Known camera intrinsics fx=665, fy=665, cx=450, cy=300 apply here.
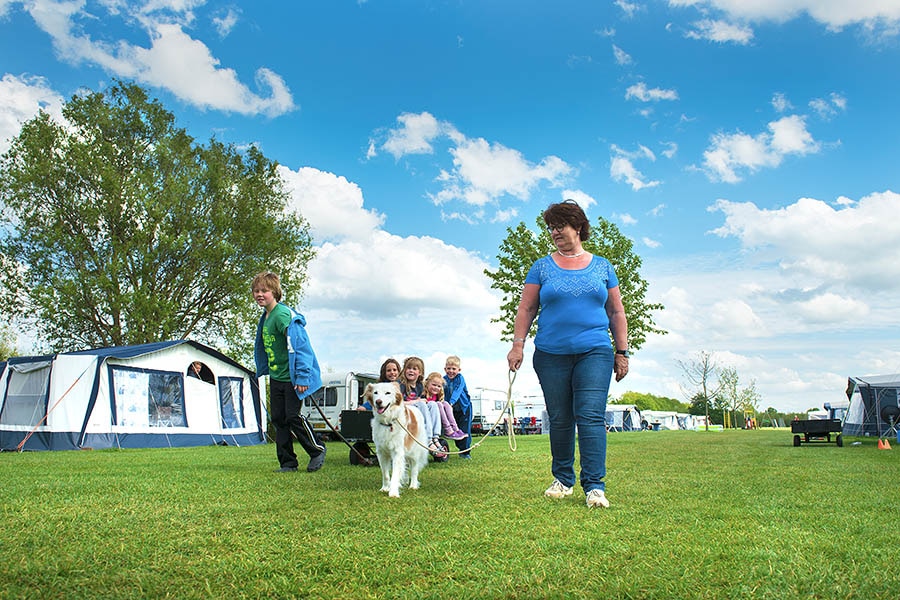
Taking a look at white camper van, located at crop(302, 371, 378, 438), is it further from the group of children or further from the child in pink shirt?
the child in pink shirt

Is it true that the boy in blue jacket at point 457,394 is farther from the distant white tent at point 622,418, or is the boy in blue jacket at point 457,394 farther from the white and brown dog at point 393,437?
the distant white tent at point 622,418

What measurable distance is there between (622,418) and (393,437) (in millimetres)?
52914

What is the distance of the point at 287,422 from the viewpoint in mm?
7066

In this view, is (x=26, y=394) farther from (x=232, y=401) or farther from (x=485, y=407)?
(x=485, y=407)

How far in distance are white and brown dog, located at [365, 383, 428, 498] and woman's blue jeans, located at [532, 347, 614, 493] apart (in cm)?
135

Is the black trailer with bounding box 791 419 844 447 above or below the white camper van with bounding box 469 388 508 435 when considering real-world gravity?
above

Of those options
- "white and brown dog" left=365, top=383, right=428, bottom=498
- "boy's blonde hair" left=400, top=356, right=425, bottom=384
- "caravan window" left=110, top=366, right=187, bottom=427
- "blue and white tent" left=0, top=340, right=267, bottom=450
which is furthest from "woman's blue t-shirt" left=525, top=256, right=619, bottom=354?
"caravan window" left=110, top=366, right=187, bottom=427

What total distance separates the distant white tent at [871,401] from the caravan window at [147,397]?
20.4 metres

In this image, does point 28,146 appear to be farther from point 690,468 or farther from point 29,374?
point 690,468

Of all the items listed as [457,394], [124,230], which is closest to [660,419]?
[124,230]

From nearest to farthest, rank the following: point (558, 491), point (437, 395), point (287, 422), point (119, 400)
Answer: point (558, 491), point (287, 422), point (437, 395), point (119, 400)

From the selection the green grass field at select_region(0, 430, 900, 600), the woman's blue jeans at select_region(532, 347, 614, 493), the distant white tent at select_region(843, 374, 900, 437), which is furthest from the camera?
the distant white tent at select_region(843, 374, 900, 437)

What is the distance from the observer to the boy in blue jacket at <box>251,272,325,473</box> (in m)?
6.78

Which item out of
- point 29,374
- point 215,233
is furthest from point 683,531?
point 215,233
